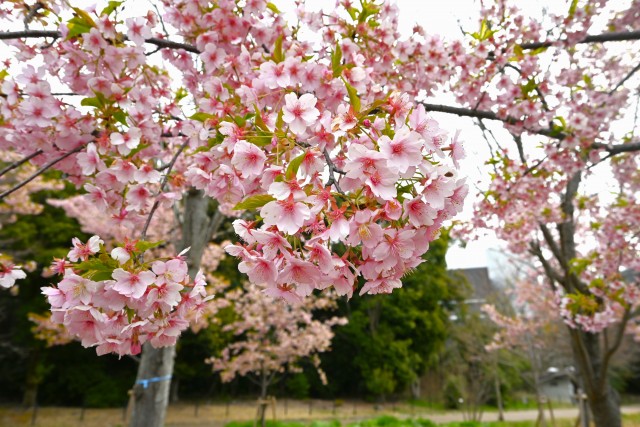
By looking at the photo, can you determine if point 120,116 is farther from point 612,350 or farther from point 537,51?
point 612,350

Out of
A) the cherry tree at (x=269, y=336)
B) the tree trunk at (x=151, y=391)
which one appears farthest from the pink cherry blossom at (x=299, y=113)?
the cherry tree at (x=269, y=336)

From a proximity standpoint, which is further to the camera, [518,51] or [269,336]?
[269,336]

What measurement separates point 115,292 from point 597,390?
4.45 m

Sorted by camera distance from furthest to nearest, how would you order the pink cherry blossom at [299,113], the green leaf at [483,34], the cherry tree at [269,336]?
the cherry tree at [269,336]
the green leaf at [483,34]
the pink cherry blossom at [299,113]

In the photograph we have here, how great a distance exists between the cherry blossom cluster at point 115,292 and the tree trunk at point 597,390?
4.20m

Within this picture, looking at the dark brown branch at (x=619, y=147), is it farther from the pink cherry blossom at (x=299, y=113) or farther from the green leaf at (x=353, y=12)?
the pink cherry blossom at (x=299, y=113)

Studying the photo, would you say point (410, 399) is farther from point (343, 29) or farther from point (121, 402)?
point (343, 29)

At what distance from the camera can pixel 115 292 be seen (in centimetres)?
101

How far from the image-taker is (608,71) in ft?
13.9

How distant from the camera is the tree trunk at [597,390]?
12.6 ft

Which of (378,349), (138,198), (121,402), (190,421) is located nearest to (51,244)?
(121,402)

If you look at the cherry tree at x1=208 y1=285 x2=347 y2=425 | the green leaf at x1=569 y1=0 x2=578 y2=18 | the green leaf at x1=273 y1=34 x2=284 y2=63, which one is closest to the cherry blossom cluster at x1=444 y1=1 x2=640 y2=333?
the green leaf at x1=569 y1=0 x2=578 y2=18

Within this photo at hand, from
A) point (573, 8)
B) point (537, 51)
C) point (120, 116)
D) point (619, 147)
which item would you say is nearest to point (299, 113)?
point (120, 116)

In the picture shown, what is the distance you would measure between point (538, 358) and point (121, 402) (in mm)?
Result: 12629
